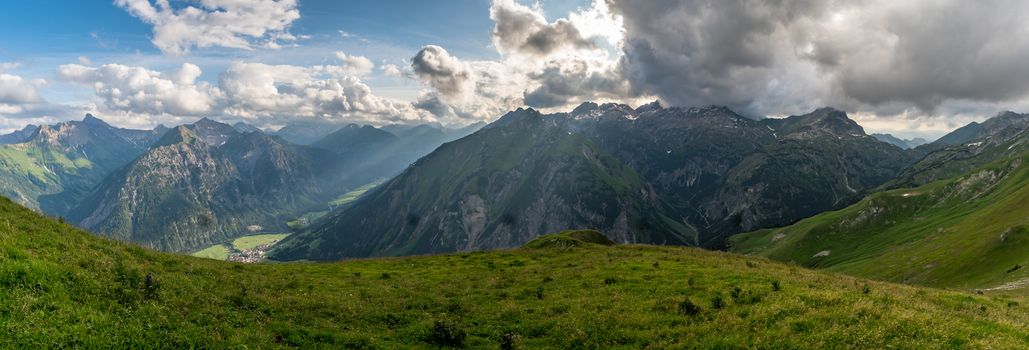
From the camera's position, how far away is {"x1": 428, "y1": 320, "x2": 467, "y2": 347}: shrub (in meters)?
22.8

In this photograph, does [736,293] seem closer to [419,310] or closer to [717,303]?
[717,303]

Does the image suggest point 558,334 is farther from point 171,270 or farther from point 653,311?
point 171,270

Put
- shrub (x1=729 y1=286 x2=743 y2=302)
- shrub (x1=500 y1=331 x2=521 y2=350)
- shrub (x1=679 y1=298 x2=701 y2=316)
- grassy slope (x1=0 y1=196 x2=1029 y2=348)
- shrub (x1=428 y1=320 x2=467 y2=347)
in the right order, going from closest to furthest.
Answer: grassy slope (x1=0 y1=196 x2=1029 y2=348), shrub (x1=500 y1=331 x2=521 y2=350), shrub (x1=428 y1=320 x2=467 y2=347), shrub (x1=679 y1=298 x2=701 y2=316), shrub (x1=729 y1=286 x2=743 y2=302)

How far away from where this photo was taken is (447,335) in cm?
2297

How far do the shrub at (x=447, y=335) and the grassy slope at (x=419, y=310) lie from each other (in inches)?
11.5

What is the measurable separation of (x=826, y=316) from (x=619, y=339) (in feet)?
29.1

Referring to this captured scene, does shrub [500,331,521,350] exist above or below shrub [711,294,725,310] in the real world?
below

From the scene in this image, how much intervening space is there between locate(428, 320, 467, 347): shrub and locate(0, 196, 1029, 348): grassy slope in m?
0.29

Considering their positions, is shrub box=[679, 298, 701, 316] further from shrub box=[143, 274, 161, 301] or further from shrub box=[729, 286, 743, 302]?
shrub box=[143, 274, 161, 301]

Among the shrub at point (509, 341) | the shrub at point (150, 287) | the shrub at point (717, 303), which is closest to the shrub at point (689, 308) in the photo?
the shrub at point (717, 303)

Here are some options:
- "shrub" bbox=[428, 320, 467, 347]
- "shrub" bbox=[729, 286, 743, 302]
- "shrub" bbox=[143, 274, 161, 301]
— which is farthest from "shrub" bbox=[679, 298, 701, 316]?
"shrub" bbox=[143, 274, 161, 301]

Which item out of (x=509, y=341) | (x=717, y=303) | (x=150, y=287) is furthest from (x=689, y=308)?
(x=150, y=287)

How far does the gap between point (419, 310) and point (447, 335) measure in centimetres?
678

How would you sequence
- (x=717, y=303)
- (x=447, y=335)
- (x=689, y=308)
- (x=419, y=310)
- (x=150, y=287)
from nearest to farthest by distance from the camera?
(x=150, y=287), (x=447, y=335), (x=689, y=308), (x=717, y=303), (x=419, y=310)
